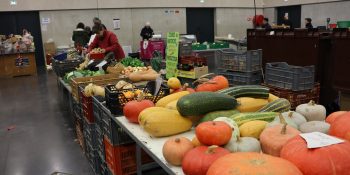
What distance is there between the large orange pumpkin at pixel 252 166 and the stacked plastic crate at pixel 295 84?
89.8 inches

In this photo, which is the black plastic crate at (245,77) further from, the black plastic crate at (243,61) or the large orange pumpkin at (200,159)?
the large orange pumpkin at (200,159)

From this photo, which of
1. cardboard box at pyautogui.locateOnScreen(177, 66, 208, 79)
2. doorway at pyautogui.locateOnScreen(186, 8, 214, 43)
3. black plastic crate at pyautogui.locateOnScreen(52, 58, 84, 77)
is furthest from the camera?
doorway at pyautogui.locateOnScreen(186, 8, 214, 43)

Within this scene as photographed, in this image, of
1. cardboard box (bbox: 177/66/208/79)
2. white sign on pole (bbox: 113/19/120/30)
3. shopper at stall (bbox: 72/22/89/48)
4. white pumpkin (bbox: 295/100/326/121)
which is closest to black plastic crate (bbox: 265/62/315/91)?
cardboard box (bbox: 177/66/208/79)

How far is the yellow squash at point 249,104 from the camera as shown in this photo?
6.51ft

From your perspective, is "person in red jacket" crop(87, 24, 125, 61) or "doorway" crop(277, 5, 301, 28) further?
"doorway" crop(277, 5, 301, 28)

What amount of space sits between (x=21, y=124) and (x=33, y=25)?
29.1 ft

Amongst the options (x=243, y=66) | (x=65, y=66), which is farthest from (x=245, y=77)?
(x=65, y=66)

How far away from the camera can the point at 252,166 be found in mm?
1060

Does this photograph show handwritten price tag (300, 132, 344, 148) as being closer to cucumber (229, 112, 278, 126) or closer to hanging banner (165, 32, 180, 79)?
cucumber (229, 112, 278, 126)

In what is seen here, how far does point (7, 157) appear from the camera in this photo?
13.1 feet

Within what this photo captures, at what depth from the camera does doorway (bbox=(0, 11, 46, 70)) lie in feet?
41.1

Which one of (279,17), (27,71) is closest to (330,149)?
(27,71)

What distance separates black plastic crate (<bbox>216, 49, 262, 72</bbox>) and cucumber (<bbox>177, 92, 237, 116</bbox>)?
2029 mm

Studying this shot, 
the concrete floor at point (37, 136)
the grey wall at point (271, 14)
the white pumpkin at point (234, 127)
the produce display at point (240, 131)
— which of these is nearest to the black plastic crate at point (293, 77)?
the produce display at point (240, 131)
